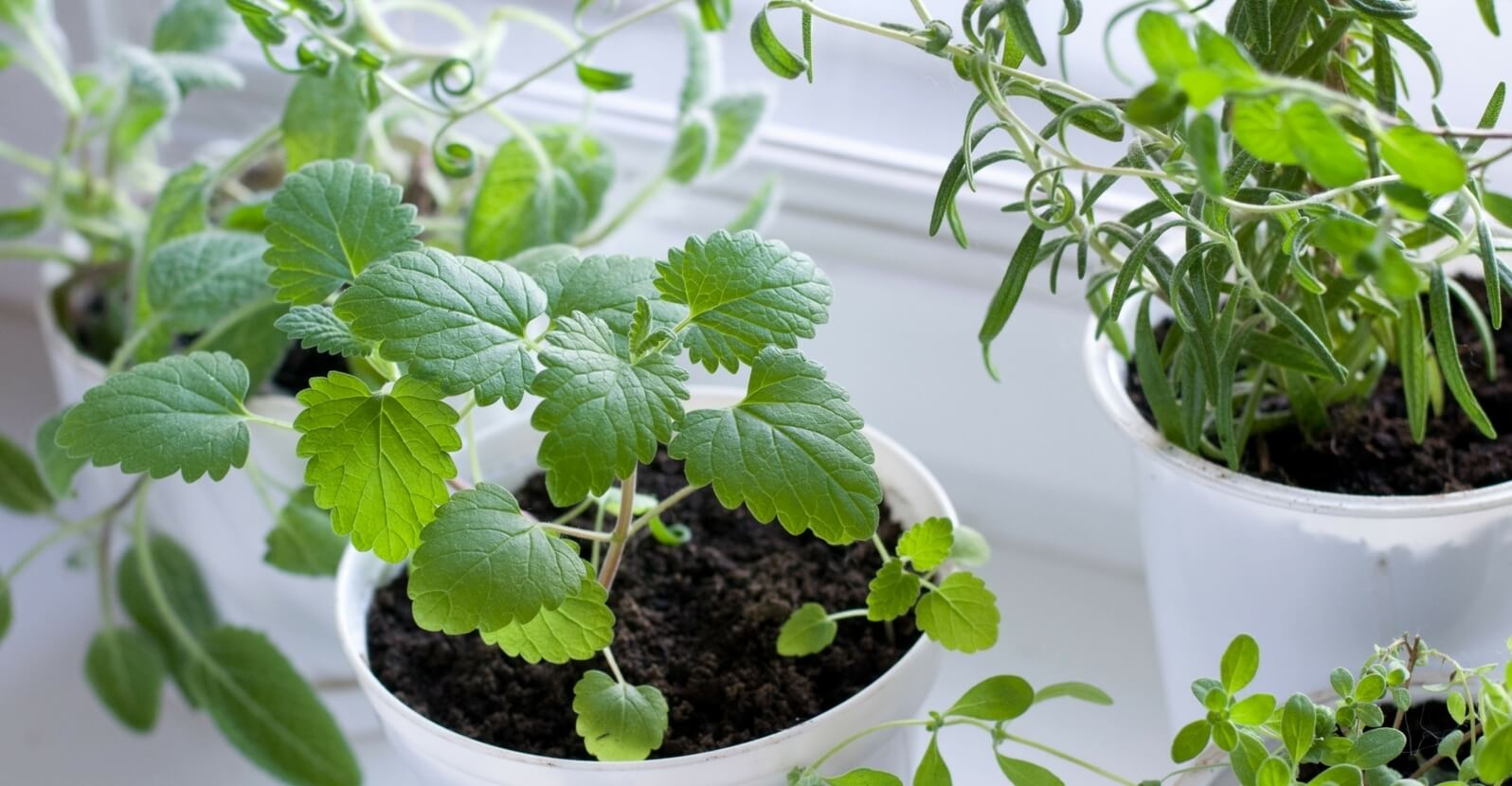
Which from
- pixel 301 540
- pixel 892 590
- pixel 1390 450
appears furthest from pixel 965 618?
pixel 301 540

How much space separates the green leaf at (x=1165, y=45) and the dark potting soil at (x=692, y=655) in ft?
1.13

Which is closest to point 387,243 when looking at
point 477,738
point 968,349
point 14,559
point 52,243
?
point 477,738

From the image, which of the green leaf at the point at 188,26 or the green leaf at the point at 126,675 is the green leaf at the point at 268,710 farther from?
the green leaf at the point at 188,26

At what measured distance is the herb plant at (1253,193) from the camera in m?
0.37

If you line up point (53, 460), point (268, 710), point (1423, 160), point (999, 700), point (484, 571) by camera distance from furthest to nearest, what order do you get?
point (268, 710), point (53, 460), point (999, 700), point (484, 571), point (1423, 160)

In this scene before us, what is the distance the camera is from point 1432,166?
1.21ft

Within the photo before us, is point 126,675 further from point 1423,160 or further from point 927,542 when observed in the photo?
point 1423,160

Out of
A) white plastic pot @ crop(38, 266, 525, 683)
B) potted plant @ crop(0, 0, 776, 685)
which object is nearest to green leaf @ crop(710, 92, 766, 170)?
potted plant @ crop(0, 0, 776, 685)

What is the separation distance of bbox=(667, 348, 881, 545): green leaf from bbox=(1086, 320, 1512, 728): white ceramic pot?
198mm

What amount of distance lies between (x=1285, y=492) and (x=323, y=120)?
53 cm

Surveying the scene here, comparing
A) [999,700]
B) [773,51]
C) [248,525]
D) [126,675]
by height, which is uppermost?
[773,51]

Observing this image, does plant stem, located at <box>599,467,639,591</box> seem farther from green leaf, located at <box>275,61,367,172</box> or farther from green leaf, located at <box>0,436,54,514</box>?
green leaf, located at <box>0,436,54,514</box>

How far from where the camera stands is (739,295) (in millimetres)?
510

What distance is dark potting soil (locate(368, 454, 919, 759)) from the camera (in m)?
0.62
